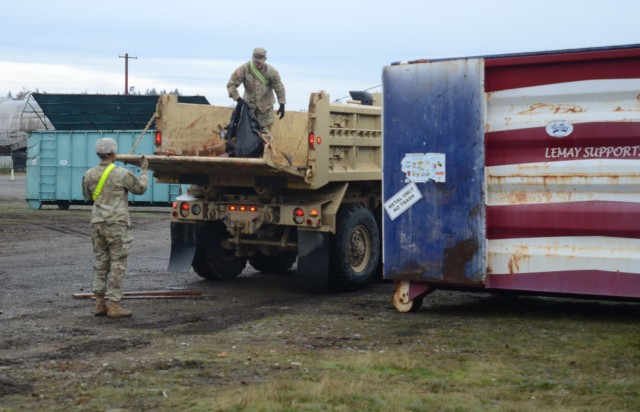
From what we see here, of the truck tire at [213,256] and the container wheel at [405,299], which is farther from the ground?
the truck tire at [213,256]

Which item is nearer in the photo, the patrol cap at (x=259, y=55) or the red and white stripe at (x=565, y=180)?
the red and white stripe at (x=565, y=180)

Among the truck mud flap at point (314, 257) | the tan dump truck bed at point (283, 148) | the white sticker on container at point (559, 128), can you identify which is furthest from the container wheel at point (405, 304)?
the white sticker on container at point (559, 128)

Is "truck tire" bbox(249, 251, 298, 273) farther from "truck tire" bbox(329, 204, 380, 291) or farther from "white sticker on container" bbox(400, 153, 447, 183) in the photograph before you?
"white sticker on container" bbox(400, 153, 447, 183)

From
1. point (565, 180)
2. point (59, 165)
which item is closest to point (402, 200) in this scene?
point (565, 180)

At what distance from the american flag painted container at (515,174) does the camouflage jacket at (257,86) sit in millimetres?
2259

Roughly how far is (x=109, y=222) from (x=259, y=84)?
294cm

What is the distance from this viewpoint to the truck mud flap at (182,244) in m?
12.9

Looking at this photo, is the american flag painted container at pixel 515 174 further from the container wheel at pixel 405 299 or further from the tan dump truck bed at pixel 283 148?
the tan dump truck bed at pixel 283 148

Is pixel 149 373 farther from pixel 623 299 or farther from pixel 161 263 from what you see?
pixel 161 263

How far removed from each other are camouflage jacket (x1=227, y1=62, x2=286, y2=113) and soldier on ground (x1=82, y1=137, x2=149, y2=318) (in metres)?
2.31

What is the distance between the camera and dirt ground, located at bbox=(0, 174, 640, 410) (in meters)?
7.69

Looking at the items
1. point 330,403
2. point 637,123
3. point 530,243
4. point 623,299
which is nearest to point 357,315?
point 530,243

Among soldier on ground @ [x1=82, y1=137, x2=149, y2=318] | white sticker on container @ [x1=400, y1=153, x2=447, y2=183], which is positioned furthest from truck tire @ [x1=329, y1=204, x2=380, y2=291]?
soldier on ground @ [x1=82, y1=137, x2=149, y2=318]

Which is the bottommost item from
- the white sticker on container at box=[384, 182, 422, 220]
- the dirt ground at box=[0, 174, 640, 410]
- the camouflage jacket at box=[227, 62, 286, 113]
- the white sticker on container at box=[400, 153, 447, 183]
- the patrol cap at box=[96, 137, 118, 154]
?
the dirt ground at box=[0, 174, 640, 410]
